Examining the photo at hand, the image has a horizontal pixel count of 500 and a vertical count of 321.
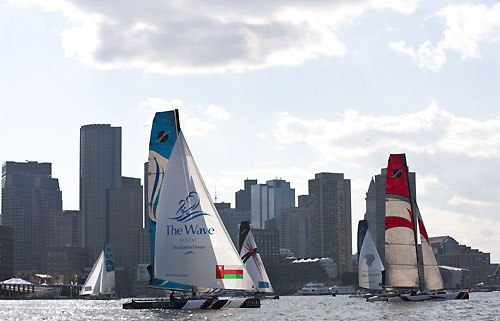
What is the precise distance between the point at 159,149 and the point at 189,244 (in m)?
13.2

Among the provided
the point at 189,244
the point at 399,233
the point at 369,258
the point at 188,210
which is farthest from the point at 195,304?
the point at 369,258

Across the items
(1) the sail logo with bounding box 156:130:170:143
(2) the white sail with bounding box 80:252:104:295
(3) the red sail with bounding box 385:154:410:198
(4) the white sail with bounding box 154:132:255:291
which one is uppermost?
(1) the sail logo with bounding box 156:130:170:143

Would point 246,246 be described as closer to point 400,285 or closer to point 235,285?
point 400,285

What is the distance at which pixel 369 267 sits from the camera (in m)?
136

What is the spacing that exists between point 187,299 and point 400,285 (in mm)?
36271

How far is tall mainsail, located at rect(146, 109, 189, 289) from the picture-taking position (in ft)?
263

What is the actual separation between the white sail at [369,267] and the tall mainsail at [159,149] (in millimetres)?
60975

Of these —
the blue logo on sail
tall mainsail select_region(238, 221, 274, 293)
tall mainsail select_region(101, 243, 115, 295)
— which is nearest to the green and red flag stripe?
the blue logo on sail

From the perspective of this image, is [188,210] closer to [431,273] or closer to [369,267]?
[431,273]

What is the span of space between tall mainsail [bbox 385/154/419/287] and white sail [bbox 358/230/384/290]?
112 ft

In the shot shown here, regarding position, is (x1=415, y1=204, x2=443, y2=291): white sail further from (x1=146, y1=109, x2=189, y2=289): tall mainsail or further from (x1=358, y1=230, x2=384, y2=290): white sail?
(x1=146, y1=109, x2=189, y2=289): tall mainsail

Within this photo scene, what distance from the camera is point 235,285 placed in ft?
227

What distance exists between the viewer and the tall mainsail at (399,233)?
323ft

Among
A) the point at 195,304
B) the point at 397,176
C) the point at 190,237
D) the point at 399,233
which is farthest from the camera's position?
the point at 397,176
